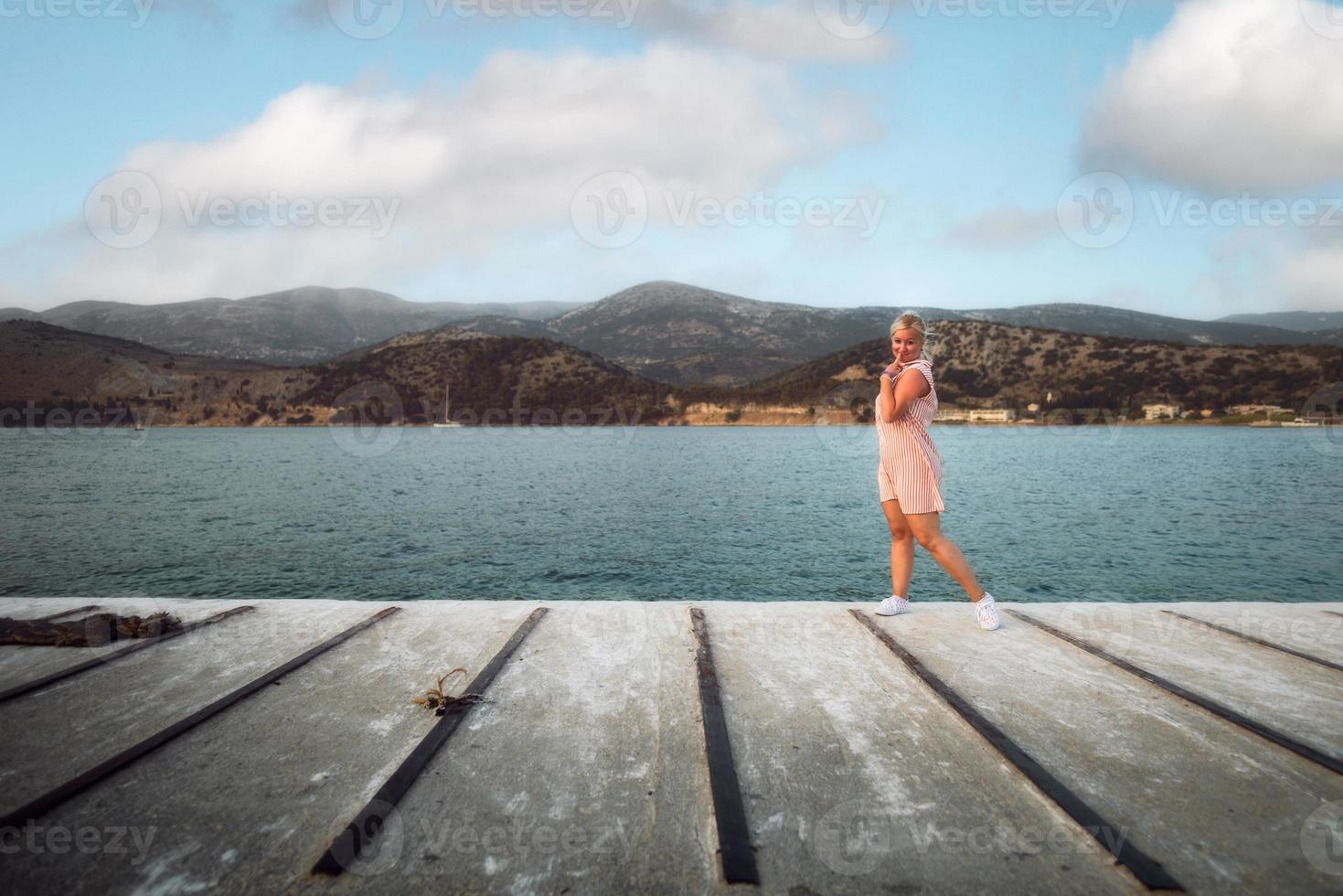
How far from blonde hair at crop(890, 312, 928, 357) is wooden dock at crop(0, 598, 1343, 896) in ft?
7.44

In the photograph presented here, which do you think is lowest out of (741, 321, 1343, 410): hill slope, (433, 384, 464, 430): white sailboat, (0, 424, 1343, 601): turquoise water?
(0, 424, 1343, 601): turquoise water

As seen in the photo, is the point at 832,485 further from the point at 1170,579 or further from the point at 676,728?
the point at 676,728

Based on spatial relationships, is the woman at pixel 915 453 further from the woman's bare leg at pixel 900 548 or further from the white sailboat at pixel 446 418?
the white sailboat at pixel 446 418

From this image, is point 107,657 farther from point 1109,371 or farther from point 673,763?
point 1109,371

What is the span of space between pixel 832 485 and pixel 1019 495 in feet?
29.0

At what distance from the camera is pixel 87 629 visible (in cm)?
468

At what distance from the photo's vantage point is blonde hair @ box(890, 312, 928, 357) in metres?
4.93

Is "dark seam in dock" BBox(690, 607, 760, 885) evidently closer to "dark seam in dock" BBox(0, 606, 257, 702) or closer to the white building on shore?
"dark seam in dock" BBox(0, 606, 257, 702)

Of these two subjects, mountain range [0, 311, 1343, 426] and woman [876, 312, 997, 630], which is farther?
mountain range [0, 311, 1343, 426]

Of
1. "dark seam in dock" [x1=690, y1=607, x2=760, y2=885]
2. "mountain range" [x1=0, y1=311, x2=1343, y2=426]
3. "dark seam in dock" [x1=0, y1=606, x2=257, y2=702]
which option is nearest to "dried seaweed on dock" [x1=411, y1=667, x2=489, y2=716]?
"dark seam in dock" [x1=690, y1=607, x2=760, y2=885]

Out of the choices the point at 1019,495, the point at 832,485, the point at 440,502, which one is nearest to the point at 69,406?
the point at 440,502

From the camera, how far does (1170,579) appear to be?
49.9ft

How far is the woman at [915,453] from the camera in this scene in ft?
16.2

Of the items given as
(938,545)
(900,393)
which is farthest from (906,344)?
(938,545)
